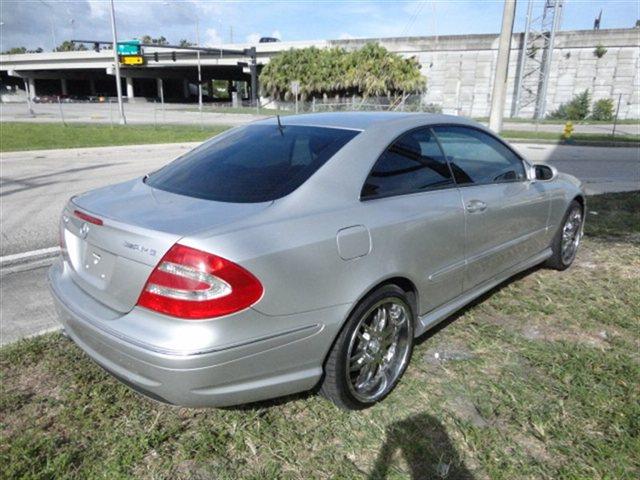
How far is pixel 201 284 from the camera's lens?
212 cm

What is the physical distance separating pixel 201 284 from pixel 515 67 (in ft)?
141

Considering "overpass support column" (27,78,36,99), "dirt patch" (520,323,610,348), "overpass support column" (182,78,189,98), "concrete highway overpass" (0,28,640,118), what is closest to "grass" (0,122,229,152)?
"dirt patch" (520,323,610,348)

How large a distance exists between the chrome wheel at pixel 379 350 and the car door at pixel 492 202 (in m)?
0.74

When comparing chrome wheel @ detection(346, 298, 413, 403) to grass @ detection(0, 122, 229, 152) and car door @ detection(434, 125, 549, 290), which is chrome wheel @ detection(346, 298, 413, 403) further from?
grass @ detection(0, 122, 229, 152)

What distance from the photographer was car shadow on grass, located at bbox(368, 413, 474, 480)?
236 centimetres

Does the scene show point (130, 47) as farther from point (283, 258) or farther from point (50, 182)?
point (283, 258)

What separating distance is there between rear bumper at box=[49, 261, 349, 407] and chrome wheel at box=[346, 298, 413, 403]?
28 cm

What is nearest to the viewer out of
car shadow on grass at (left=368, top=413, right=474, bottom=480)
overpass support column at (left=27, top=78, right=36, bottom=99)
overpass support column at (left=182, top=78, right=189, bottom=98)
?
car shadow on grass at (left=368, top=413, right=474, bottom=480)

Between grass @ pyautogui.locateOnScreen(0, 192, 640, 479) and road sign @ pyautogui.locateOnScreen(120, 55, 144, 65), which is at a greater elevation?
road sign @ pyautogui.locateOnScreen(120, 55, 144, 65)

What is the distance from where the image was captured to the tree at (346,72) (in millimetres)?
42688

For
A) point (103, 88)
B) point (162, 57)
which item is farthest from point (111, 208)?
point (103, 88)

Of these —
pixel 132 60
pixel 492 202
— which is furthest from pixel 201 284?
pixel 132 60

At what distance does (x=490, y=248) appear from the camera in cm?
361

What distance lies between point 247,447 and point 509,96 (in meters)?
42.1
